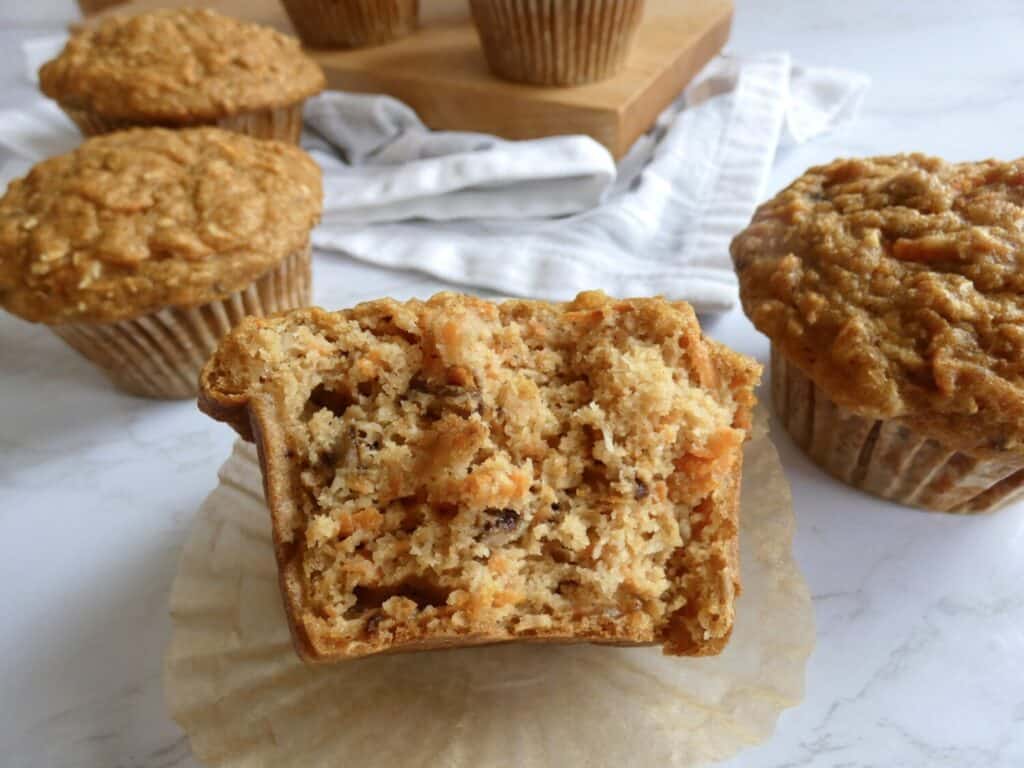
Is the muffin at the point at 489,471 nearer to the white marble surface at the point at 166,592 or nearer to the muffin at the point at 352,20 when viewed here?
the white marble surface at the point at 166,592

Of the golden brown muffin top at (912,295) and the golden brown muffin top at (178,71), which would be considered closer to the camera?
the golden brown muffin top at (912,295)

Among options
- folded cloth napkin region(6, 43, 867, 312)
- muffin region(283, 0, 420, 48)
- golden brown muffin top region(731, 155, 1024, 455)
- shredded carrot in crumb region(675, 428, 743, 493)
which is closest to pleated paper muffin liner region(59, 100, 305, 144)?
folded cloth napkin region(6, 43, 867, 312)

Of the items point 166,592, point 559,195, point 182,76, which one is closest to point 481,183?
point 559,195

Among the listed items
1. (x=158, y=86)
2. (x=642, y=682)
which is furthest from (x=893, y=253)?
(x=158, y=86)

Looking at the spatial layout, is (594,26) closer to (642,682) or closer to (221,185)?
(221,185)

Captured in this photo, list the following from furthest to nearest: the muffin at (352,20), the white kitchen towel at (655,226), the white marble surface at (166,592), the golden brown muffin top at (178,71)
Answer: the muffin at (352,20) → the golden brown muffin top at (178,71) → the white kitchen towel at (655,226) → the white marble surface at (166,592)

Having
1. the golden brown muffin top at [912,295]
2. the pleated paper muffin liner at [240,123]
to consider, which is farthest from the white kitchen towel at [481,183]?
the golden brown muffin top at [912,295]

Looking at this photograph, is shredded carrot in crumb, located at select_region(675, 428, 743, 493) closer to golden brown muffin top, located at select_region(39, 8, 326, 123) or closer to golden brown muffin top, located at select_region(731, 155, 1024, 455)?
golden brown muffin top, located at select_region(731, 155, 1024, 455)
